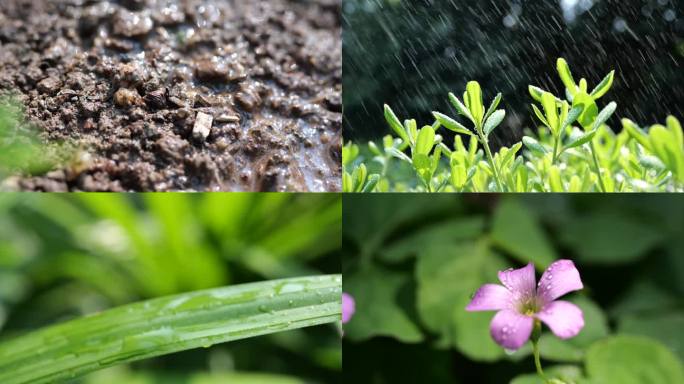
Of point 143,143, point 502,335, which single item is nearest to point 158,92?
point 143,143

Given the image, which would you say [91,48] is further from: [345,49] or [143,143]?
[345,49]

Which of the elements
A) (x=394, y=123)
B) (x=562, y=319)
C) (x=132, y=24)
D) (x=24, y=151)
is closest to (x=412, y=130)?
(x=394, y=123)

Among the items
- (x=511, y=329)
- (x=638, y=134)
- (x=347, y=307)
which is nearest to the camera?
(x=511, y=329)

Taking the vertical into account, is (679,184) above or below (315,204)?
below

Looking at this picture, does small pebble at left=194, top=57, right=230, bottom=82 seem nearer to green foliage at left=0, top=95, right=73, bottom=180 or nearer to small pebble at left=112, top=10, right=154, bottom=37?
small pebble at left=112, top=10, right=154, bottom=37

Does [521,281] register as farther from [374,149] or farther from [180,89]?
[180,89]

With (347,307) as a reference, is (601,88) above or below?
above

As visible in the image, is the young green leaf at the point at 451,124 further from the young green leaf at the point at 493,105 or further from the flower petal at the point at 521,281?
the flower petal at the point at 521,281
